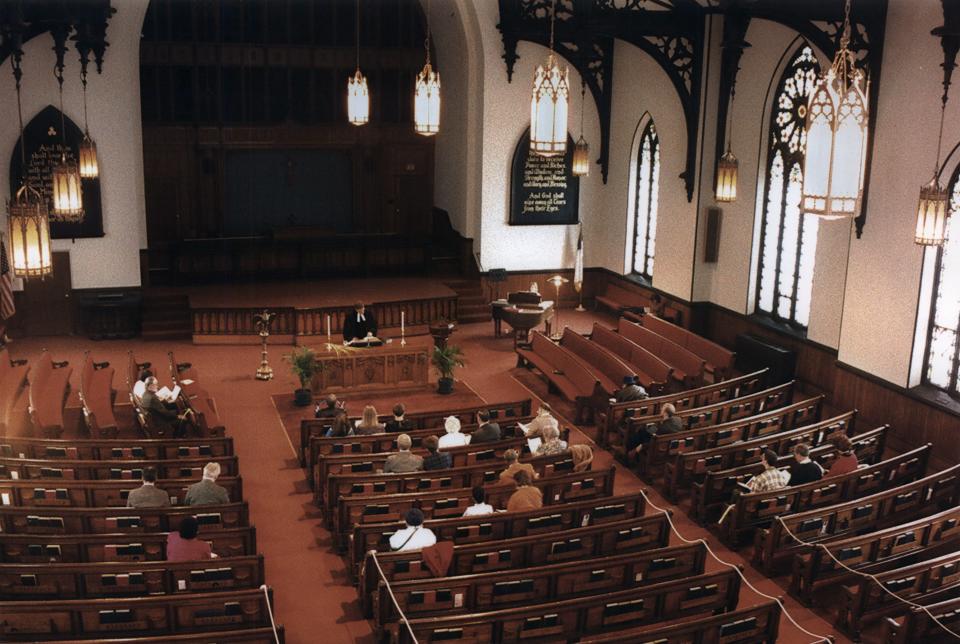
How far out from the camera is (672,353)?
1752cm

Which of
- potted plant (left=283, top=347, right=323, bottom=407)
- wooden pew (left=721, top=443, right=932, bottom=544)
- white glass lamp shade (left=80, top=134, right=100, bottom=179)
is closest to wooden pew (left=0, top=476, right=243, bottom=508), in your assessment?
potted plant (left=283, top=347, right=323, bottom=407)

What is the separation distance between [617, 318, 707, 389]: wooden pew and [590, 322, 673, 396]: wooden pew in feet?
0.78

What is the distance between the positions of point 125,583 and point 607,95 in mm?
16909

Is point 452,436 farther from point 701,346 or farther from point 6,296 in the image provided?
point 6,296

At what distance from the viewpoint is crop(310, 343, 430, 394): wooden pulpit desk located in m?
17.0

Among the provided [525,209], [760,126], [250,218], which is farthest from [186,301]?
[760,126]

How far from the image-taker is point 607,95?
891 inches

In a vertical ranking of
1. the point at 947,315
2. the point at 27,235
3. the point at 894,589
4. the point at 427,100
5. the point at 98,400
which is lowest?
the point at 894,589

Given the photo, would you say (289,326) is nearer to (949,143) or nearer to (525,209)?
(525,209)

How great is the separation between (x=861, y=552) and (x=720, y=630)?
2.91 metres

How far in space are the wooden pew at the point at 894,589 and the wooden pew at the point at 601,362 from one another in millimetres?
6387

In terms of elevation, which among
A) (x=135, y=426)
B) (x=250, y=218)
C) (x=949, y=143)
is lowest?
(x=135, y=426)

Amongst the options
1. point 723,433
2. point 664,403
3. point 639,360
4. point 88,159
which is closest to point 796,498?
point 723,433

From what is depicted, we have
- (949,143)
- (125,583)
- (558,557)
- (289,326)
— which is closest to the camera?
(125,583)
